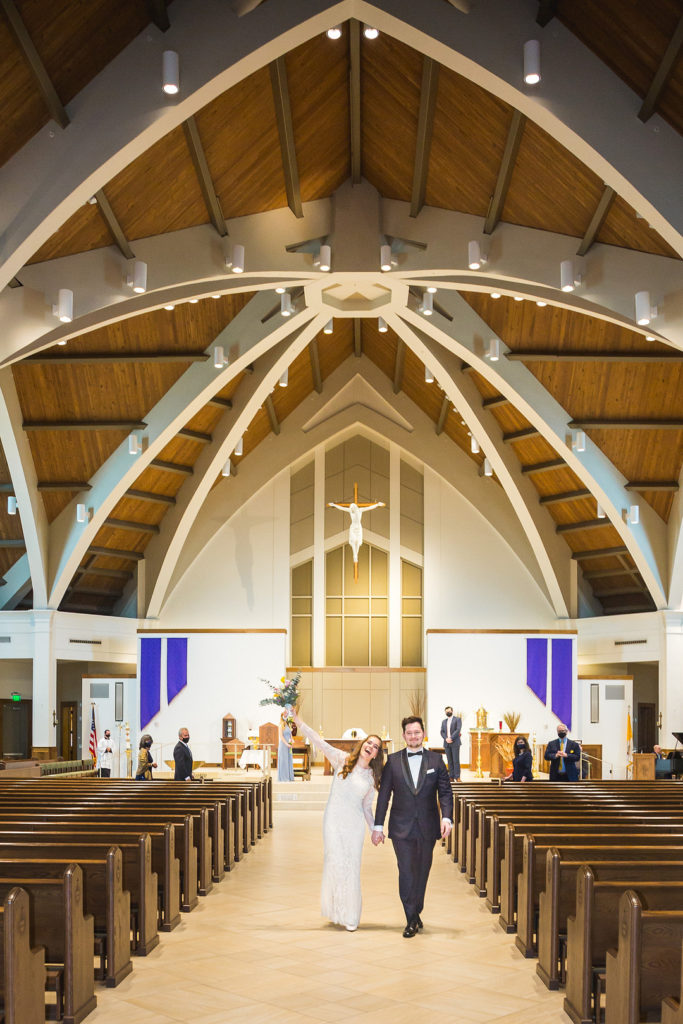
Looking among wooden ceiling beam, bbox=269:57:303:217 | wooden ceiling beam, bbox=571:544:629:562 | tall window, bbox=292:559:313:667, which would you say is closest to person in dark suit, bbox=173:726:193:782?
wooden ceiling beam, bbox=269:57:303:217

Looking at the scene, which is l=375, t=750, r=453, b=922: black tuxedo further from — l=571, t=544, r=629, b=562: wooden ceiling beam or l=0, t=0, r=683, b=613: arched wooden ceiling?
l=571, t=544, r=629, b=562: wooden ceiling beam

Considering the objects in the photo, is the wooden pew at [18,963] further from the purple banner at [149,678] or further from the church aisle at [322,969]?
the purple banner at [149,678]

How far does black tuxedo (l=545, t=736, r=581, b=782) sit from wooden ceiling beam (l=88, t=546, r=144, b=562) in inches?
503

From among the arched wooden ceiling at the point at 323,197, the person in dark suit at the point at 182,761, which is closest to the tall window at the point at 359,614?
the arched wooden ceiling at the point at 323,197

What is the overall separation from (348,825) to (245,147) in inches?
358

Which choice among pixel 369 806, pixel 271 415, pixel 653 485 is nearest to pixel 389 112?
pixel 369 806

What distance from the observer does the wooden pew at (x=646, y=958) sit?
175 inches

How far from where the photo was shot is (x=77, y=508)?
69.6 feet

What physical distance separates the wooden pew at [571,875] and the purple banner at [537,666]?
17847 millimetres

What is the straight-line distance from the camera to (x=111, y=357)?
58.8 ft

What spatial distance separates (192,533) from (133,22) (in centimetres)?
1686

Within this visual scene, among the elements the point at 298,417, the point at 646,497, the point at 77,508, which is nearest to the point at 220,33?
the point at 77,508

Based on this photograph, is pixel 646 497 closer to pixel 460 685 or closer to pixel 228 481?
pixel 460 685

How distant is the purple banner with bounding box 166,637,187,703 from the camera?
80.6 ft
